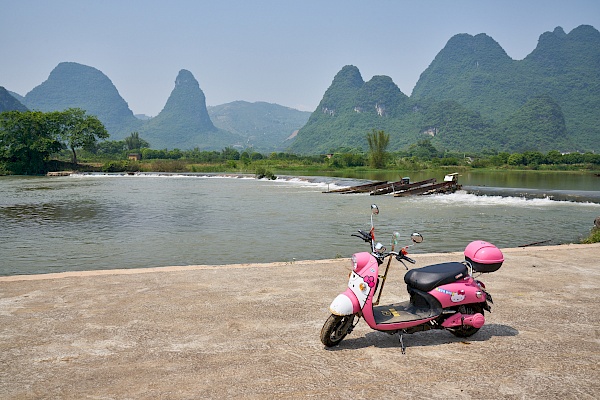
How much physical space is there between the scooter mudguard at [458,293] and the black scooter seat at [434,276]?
0.05 meters

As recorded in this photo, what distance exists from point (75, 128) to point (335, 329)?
88625mm

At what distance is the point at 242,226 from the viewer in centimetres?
2038

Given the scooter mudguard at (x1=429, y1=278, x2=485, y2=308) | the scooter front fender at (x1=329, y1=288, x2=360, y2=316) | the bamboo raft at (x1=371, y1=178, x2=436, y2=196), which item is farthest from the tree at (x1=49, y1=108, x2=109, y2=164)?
the scooter mudguard at (x1=429, y1=278, x2=485, y2=308)

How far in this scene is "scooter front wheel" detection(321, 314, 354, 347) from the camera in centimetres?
466

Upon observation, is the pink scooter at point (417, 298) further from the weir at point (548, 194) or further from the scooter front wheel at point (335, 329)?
the weir at point (548, 194)

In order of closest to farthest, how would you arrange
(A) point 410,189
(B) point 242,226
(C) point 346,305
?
1. (C) point 346,305
2. (B) point 242,226
3. (A) point 410,189

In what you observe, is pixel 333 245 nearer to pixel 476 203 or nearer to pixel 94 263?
pixel 94 263

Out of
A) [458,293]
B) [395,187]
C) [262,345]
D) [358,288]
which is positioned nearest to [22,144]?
[395,187]

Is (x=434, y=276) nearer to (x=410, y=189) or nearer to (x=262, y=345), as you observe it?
(x=262, y=345)

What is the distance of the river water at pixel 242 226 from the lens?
45.7 ft

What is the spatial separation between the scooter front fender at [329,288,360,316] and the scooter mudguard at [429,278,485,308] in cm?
89

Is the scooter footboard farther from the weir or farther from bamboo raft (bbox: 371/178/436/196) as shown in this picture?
bamboo raft (bbox: 371/178/436/196)

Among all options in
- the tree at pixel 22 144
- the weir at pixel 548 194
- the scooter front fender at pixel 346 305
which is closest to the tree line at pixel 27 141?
→ the tree at pixel 22 144

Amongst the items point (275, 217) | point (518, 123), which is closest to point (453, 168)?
point (275, 217)
